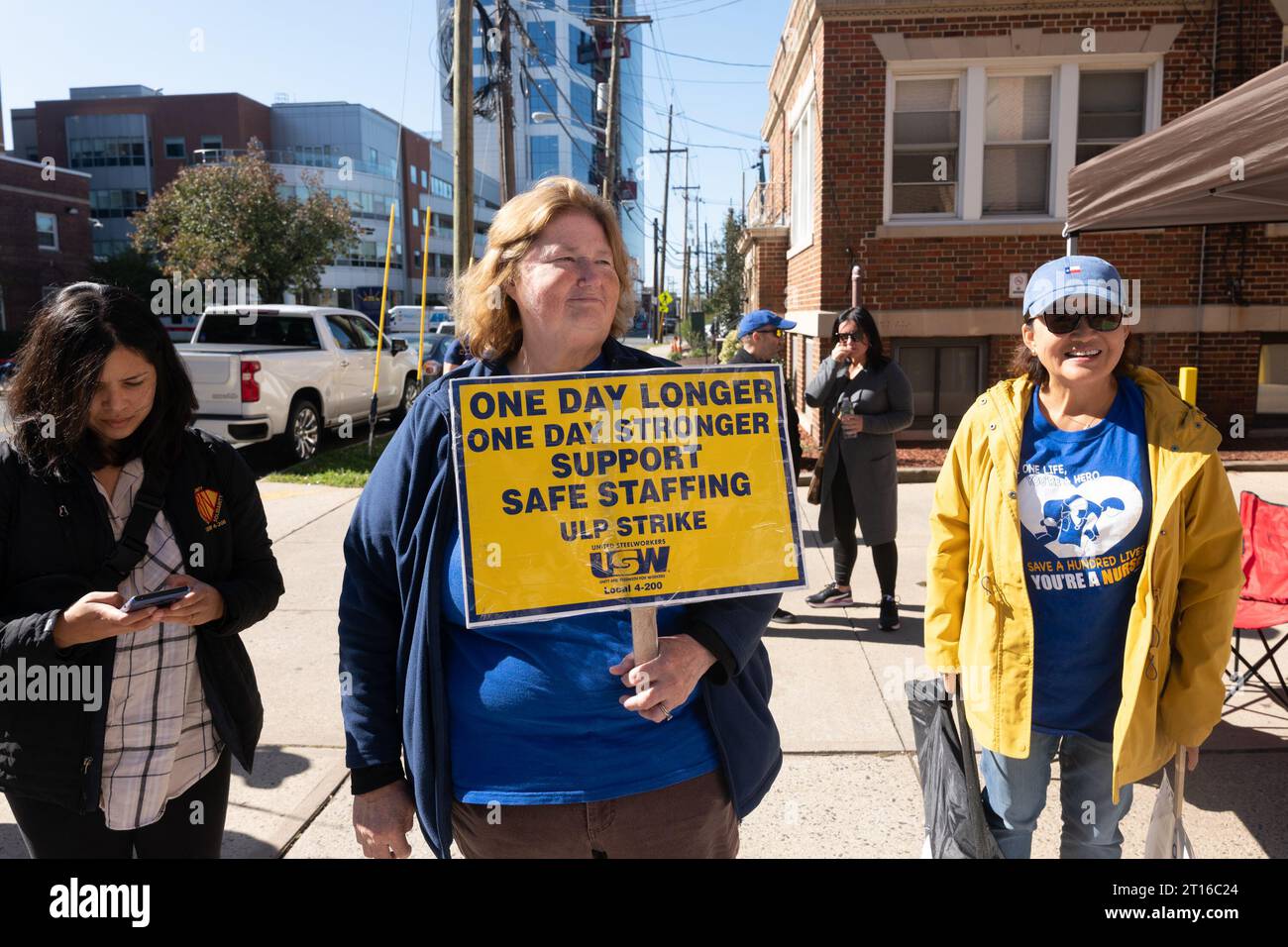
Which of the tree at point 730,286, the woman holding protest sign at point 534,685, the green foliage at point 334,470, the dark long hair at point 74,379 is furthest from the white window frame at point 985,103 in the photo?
the tree at point 730,286

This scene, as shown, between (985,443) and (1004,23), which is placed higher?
(1004,23)

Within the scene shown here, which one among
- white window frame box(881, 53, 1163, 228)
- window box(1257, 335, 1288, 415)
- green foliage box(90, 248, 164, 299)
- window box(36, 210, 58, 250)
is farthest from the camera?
window box(36, 210, 58, 250)

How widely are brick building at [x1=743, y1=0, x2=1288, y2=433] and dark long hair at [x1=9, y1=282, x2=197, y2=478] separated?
31.1ft

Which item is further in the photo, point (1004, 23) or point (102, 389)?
point (1004, 23)

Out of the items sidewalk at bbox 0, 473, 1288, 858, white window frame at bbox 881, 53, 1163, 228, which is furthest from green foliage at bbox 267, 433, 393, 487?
white window frame at bbox 881, 53, 1163, 228

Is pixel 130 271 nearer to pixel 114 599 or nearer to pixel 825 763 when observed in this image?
pixel 825 763

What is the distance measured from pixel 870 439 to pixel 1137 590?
3323 mm

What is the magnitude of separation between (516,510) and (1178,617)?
178cm

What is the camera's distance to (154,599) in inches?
79.0

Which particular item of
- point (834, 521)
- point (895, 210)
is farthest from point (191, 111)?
point (834, 521)

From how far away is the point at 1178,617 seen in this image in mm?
2400

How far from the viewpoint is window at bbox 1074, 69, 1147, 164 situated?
1095 centimetres

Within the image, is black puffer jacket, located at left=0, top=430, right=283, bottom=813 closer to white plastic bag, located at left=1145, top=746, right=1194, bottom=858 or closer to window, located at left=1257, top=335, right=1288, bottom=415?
white plastic bag, located at left=1145, top=746, right=1194, bottom=858
